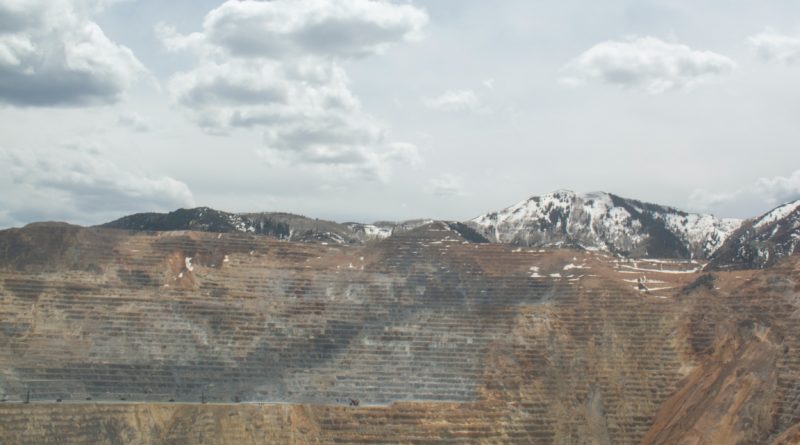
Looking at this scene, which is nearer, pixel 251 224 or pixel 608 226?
pixel 251 224

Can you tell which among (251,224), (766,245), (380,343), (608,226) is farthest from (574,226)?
(380,343)

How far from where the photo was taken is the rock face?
161 ft

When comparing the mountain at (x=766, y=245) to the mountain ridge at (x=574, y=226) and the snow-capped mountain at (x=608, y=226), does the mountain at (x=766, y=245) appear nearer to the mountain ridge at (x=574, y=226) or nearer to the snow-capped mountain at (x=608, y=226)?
the mountain ridge at (x=574, y=226)

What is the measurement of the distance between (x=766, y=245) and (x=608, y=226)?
5730 centimetres

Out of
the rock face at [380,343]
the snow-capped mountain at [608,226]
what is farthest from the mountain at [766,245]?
the rock face at [380,343]

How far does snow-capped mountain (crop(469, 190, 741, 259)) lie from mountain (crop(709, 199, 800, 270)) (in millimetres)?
18250

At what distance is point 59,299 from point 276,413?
65.1ft

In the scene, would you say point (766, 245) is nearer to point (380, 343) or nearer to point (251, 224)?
point (380, 343)

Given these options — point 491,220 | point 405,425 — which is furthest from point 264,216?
point 405,425

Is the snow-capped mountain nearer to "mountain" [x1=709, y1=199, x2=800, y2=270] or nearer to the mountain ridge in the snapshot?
the mountain ridge

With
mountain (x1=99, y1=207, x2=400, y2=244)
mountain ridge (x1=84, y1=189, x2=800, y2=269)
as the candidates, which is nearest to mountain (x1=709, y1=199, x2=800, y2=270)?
mountain ridge (x1=84, y1=189, x2=800, y2=269)

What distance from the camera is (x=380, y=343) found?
5850cm

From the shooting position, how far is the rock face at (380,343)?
49.2 meters

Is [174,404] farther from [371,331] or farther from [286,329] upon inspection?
[371,331]
